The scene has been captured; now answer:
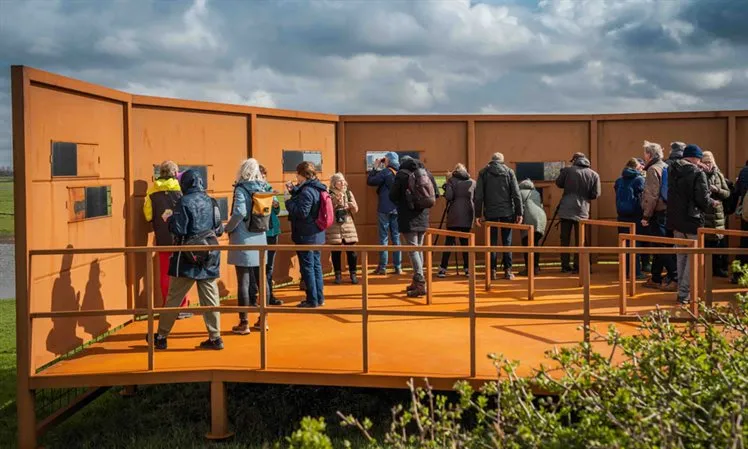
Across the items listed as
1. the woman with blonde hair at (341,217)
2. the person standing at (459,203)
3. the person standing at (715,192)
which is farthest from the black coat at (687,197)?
the woman with blonde hair at (341,217)

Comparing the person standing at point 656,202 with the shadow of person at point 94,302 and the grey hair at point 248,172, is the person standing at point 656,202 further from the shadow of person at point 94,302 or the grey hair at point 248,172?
the shadow of person at point 94,302

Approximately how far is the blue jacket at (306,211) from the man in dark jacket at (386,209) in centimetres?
335

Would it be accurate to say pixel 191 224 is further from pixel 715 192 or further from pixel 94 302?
pixel 715 192

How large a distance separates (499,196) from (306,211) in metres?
3.91

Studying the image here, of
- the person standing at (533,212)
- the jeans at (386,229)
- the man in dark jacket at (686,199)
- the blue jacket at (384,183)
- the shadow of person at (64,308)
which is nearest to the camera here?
the shadow of person at (64,308)

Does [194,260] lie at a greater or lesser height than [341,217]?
lesser

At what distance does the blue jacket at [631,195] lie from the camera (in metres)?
12.9

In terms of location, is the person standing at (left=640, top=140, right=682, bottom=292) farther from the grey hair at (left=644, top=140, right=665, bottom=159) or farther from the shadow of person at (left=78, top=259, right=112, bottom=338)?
the shadow of person at (left=78, top=259, right=112, bottom=338)

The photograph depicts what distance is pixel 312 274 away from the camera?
9.87 m

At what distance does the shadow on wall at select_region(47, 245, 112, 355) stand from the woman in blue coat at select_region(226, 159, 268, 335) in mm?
1324

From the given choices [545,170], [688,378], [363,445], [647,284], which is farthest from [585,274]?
[545,170]

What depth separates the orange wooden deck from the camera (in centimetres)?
752

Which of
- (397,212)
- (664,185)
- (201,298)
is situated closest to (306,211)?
(201,298)

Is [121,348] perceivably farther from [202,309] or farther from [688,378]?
[688,378]
